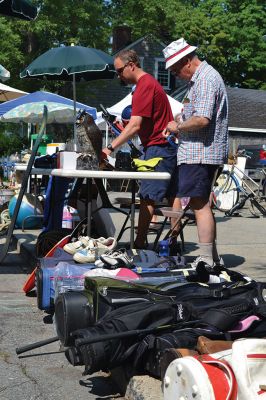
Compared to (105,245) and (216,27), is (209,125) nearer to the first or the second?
(105,245)

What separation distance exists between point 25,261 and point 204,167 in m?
2.74

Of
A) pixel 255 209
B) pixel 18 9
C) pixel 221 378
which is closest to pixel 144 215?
pixel 18 9

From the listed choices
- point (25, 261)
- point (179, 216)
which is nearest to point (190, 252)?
point (179, 216)

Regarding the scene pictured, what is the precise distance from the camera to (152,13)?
3706cm

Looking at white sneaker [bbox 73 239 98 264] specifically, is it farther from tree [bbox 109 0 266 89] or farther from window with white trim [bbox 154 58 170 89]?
tree [bbox 109 0 266 89]

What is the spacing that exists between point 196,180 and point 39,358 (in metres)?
2.06

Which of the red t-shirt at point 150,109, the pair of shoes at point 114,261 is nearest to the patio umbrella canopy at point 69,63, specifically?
the red t-shirt at point 150,109

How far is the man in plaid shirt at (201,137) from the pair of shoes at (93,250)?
729 mm

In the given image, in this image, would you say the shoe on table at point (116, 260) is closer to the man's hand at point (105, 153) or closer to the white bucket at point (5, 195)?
the man's hand at point (105, 153)

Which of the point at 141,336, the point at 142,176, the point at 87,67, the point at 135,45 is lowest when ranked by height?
the point at 141,336

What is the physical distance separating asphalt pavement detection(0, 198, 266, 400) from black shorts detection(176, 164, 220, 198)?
103cm

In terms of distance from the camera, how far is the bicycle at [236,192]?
44.3 ft

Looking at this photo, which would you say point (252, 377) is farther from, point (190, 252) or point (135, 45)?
point (135, 45)

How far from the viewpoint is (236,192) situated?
14.4m
